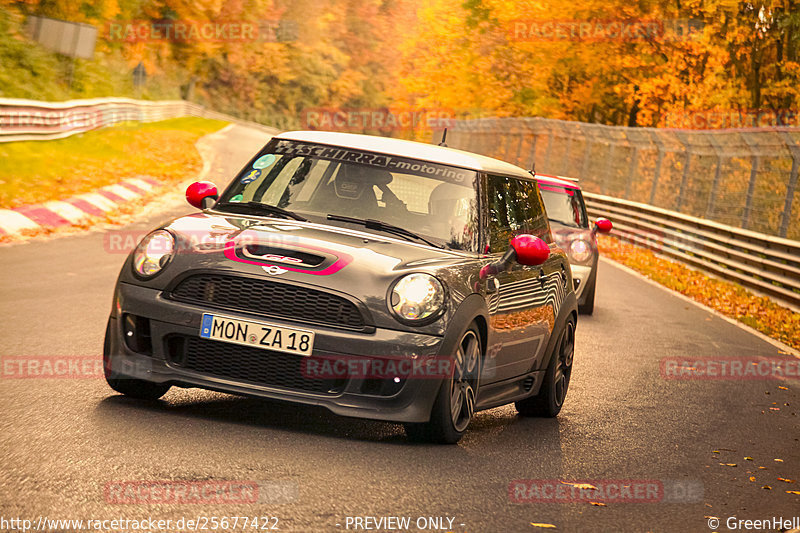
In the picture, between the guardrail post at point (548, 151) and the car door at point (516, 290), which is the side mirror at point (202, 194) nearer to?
the car door at point (516, 290)

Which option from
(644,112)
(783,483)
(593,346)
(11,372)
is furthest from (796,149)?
(644,112)

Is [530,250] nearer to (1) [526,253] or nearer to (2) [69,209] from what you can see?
(1) [526,253]

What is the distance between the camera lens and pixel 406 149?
730cm

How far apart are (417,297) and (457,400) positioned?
0.67 meters

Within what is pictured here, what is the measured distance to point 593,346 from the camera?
11688 millimetres

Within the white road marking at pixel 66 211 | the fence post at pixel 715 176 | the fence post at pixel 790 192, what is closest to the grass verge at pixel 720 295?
the fence post at pixel 790 192

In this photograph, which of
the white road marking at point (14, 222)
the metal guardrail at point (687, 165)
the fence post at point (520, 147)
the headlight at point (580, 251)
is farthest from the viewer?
the fence post at point (520, 147)

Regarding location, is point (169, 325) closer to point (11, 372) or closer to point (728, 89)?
point (11, 372)

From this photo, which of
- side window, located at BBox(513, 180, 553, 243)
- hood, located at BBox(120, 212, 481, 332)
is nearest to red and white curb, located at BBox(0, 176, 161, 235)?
side window, located at BBox(513, 180, 553, 243)

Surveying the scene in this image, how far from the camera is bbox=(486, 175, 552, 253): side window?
23.7 feet

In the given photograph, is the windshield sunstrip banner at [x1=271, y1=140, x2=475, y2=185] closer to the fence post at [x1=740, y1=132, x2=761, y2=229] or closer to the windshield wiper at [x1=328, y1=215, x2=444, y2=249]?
the windshield wiper at [x1=328, y1=215, x2=444, y2=249]

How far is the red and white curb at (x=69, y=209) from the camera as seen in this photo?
16578mm

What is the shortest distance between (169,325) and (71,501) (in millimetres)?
1660

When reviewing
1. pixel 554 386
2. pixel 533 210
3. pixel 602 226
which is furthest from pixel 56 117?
pixel 554 386
